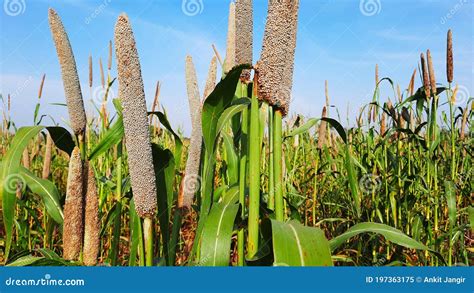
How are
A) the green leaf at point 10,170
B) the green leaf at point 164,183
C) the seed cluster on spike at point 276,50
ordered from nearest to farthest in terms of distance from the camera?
the seed cluster on spike at point 276,50 < the green leaf at point 10,170 < the green leaf at point 164,183

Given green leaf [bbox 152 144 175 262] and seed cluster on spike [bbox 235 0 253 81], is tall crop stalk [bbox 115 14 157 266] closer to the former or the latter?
green leaf [bbox 152 144 175 262]

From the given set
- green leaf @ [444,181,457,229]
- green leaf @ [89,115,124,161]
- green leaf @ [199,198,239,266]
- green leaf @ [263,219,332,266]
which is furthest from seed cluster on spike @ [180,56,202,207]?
green leaf @ [444,181,457,229]

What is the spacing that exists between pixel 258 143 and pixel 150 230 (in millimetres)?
543

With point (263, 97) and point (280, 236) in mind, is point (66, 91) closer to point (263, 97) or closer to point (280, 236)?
point (263, 97)

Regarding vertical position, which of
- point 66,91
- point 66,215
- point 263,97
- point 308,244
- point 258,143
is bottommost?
point 308,244

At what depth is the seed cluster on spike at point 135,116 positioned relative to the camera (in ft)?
5.34

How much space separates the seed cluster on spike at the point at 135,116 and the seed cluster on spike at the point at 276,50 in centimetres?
43

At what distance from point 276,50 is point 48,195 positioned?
130 centimetres

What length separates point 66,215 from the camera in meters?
1.80

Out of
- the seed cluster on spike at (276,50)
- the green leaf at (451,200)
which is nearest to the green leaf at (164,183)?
the seed cluster on spike at (276,50)

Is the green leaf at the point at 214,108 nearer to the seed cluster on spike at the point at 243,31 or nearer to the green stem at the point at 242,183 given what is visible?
the green stem at the point at 242,183

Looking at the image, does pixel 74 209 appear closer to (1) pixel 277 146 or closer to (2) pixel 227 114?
(2) pixel 227 114

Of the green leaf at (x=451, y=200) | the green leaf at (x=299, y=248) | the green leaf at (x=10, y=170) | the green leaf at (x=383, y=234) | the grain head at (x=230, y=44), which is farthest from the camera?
the green leaf at (x=451, y=200)

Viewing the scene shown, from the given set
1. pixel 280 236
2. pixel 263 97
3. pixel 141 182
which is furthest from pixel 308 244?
pixel 141 182
